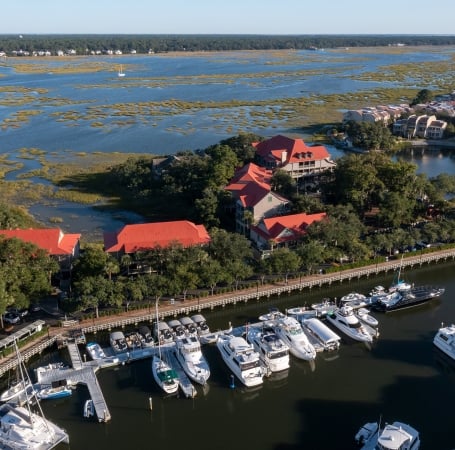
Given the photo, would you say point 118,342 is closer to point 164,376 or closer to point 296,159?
point 164,376

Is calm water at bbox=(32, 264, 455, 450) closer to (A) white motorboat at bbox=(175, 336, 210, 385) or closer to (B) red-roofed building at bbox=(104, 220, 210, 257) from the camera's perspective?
(A) white motorboat at bbox=(175, 336, 210, 385)

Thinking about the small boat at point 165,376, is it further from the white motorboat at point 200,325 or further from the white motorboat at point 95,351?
the white motorboat at point 200,325

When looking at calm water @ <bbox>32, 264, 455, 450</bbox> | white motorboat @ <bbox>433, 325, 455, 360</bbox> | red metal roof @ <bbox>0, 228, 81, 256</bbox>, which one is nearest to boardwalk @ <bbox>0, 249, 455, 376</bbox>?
calm water @ <bbox>32, 264, 455, 450</bbox>

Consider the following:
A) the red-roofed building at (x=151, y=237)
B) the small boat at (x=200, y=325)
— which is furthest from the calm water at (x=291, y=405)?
the red-roofed building at (x=151, y=237)

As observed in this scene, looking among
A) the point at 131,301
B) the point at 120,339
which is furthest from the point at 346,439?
the point at 131,301

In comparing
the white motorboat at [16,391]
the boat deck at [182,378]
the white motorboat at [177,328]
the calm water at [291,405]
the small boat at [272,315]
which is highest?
the white motorboat at [177,328]

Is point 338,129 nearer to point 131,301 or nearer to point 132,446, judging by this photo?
point 131,301

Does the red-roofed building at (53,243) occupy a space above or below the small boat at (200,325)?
above
